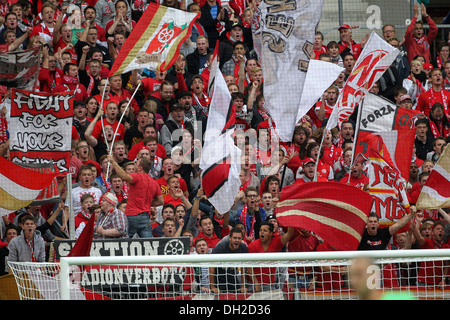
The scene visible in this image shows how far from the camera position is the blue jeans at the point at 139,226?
9.59m

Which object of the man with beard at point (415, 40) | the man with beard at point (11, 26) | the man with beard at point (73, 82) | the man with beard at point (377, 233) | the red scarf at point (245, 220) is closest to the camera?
the man with beard at point (377, 233)

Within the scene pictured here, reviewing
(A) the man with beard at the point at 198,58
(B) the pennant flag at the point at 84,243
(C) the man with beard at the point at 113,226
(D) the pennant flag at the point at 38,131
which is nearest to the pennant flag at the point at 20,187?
(D) the pennant flag at the point at 38,131

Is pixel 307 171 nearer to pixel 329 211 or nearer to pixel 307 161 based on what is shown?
pixel 307 161

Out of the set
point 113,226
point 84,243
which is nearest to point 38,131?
point 113,226

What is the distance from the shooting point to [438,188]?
9273 millimetres

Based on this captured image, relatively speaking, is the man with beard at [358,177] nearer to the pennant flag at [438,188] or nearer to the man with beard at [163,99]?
the pennant flag at [438,188]

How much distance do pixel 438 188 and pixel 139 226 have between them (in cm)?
306

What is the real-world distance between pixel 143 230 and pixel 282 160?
2399 mm

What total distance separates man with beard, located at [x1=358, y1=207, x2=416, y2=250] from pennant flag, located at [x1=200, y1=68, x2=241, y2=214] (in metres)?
1.58

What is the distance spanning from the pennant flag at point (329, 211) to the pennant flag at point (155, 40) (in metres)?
2.94

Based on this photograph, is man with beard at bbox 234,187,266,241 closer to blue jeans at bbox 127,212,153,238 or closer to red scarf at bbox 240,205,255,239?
red scarf at bbox 240,205,255,239
